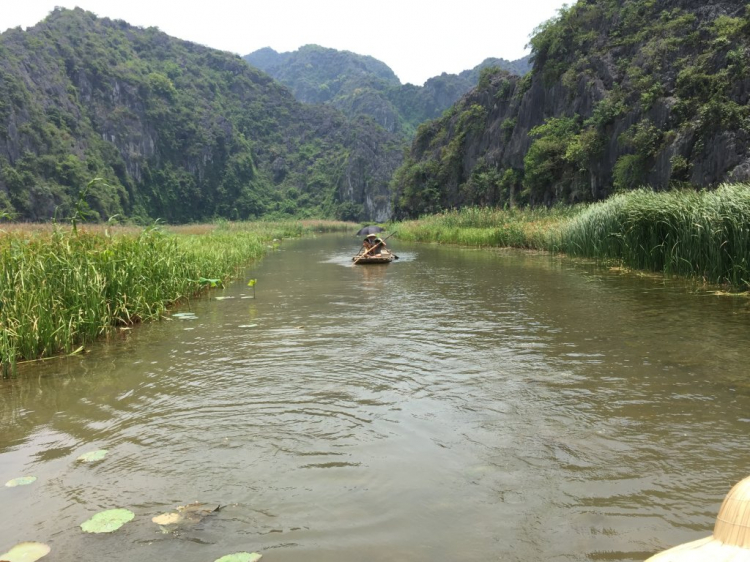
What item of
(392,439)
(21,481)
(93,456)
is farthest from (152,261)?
(392,439)

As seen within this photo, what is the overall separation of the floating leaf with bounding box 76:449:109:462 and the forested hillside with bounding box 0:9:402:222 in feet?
244

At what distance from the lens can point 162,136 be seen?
373ft

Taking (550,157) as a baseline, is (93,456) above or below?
below

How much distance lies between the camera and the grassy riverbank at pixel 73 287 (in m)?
6.59

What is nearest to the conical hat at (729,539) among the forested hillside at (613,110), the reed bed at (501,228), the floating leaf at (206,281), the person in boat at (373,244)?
the floating leaf at (206,281)

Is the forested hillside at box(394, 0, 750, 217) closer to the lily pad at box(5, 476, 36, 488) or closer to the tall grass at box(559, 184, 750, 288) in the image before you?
the tall grass at box(559, 184, 750, 288)

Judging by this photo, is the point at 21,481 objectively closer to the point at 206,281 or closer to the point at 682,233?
the point at 206,281

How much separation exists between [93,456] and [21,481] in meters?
0.48

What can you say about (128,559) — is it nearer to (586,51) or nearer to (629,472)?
(629,472)

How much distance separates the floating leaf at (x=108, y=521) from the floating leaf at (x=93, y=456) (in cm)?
87

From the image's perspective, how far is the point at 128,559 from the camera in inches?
106

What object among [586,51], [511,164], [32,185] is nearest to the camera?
[586,51]

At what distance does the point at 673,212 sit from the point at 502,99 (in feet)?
147

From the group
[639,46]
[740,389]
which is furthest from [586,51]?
[740,389]
